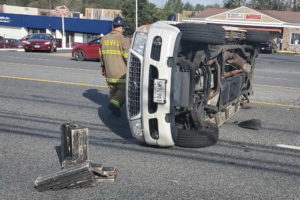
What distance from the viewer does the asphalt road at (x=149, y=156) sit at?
452 cm

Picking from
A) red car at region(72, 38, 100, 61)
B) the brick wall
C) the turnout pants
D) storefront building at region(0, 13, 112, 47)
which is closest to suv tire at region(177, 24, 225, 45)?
the turnout pants

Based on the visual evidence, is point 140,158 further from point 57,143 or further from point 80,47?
point 80,47

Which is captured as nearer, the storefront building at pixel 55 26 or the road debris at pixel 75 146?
the road debris at pixel 75 146

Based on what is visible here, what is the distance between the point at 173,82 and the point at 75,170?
68.6 inches

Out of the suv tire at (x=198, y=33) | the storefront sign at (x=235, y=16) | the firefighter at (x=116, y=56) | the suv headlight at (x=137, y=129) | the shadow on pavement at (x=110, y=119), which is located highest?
the storefront sign at (x=235, y=16)

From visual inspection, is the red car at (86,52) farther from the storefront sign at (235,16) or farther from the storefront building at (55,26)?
the storefront sign at (235,16)

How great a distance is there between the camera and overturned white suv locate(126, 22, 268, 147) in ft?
17.9

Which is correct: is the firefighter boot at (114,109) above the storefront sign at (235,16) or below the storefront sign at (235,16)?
below

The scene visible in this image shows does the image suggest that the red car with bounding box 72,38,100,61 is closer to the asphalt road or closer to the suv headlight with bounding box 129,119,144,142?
the asphalt road

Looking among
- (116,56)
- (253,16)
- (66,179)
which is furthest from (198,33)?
(253,16)

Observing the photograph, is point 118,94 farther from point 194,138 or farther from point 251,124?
point 251,124

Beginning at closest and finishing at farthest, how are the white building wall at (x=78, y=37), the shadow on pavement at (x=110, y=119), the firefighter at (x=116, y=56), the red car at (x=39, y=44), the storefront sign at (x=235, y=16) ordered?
1. the shadow on pavement at (x=110, y=119)
2. the firefighter at (x=116, y=56)
3. the red car at (x=39, y=44)
4. the white building wall at (x=78, y=37)
5. the storefront sign at (x=235, y=16)

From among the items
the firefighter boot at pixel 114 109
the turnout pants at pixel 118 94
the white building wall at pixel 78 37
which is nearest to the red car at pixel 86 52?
the firefighter boot at pixel 114 109

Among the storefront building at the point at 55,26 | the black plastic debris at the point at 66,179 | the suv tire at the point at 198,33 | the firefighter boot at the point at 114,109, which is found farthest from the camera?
the storefront building at the point at 55,26
